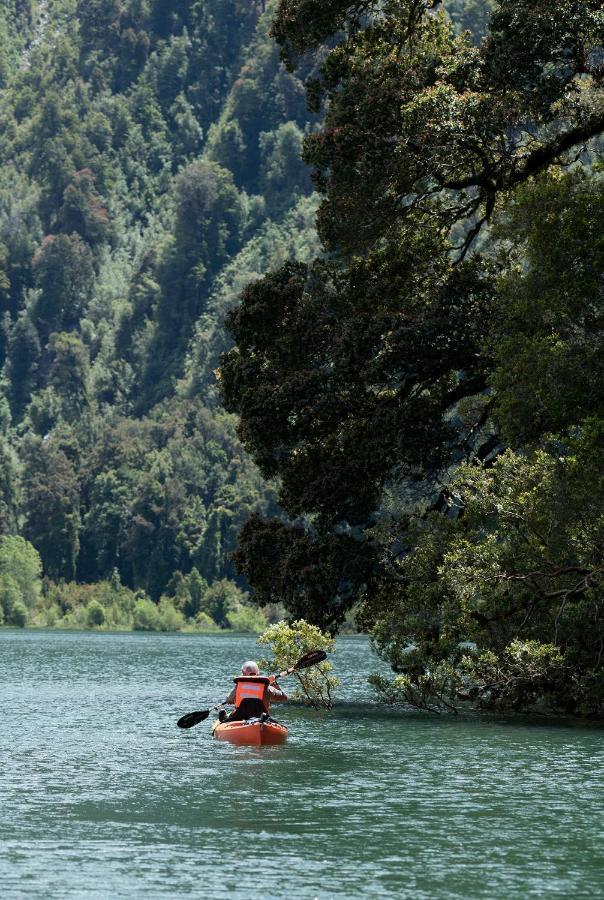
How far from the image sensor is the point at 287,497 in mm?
47000

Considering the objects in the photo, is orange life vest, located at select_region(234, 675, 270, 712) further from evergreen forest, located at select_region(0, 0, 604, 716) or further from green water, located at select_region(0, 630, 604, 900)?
evergreen forest, located at select_region(0, 0, 604, 716)

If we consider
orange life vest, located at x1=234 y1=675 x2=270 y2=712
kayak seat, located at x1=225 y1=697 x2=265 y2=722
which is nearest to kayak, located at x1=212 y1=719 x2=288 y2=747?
kayak seat, located at x1=225 y1=697 x2=265 y2=722

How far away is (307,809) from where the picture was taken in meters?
26.9

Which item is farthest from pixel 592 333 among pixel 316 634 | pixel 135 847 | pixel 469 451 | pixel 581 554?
pixel 135 847

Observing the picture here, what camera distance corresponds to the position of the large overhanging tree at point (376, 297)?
4222cm

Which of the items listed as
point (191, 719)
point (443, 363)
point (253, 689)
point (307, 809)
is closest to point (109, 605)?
point (443, 363)

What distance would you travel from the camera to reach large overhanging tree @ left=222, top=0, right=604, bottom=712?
139 feet

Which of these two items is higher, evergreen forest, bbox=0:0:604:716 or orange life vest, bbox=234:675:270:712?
evergreen forest, bbox=0:0:604:716

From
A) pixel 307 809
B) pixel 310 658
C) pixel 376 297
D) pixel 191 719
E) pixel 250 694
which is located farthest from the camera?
pixel 376 297

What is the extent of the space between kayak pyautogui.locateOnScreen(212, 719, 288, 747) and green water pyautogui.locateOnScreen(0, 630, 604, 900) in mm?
256

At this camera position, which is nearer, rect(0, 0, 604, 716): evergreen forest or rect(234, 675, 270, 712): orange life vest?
rect(234, 675, 270, 712): orange life vest

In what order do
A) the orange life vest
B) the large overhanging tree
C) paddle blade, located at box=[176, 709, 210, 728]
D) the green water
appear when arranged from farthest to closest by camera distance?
the large overhanging tree → paddle blade, located at box=[176, 709, 210, 728] → the orange life vest → the green water

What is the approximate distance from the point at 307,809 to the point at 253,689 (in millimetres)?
9542

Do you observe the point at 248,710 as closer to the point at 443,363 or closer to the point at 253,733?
the point at 253,733
